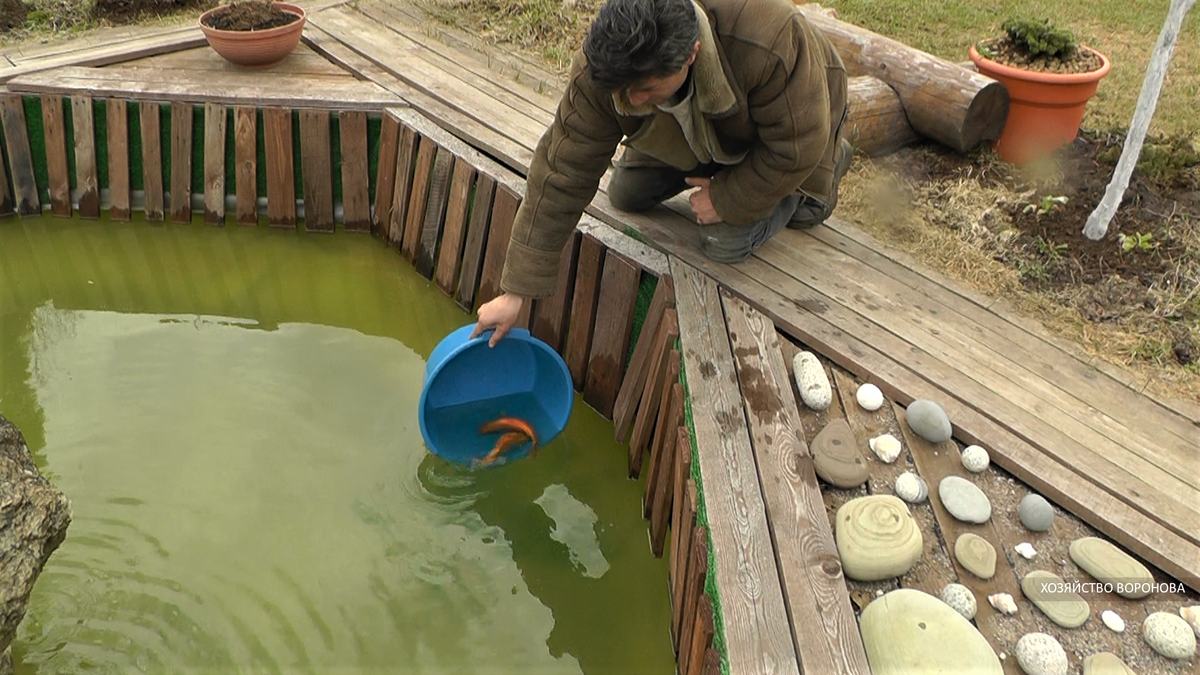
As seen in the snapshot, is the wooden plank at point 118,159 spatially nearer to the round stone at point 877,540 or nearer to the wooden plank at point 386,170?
the wooden plank at point 386,170

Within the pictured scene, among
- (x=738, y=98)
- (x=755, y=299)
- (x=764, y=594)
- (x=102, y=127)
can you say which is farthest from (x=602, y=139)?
(x=102, y=127)

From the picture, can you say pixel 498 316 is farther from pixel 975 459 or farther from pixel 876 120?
pixel 876 120

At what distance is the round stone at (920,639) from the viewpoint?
6.37 ft

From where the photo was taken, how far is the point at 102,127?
4.67 metres

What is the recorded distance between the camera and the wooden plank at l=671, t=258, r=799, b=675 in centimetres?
200

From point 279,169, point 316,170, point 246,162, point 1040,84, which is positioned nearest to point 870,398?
point 1040,84

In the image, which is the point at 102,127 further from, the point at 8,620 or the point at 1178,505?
the point at 1178,505

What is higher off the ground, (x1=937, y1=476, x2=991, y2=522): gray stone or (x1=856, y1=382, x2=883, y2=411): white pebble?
(x1=856, y1=382, x2=883, y2=411): white pebble

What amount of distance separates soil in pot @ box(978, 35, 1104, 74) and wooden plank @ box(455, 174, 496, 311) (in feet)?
8.64

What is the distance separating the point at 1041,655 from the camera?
6.54 ft

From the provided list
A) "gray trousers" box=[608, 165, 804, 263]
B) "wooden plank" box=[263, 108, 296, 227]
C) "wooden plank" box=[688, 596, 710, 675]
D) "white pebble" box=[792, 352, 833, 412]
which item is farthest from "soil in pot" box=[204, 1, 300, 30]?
"wooden plank" box=[688, 596, 710, 675]

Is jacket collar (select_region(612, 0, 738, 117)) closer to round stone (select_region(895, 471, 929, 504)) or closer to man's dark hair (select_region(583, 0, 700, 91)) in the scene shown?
man's dark hair (select_region(583, 0, 700, 91))

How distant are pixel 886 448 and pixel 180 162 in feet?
12.7

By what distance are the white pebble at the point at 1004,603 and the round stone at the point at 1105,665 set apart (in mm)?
184
